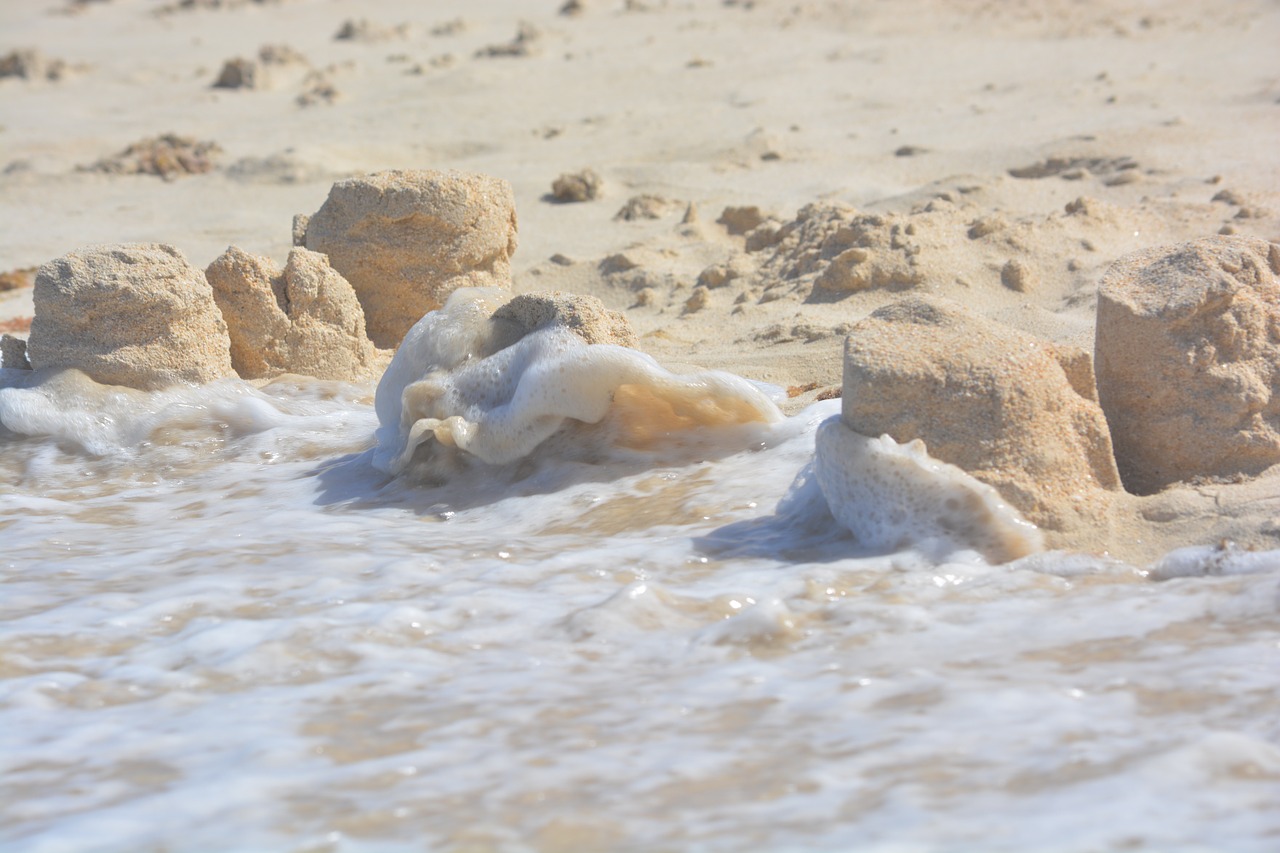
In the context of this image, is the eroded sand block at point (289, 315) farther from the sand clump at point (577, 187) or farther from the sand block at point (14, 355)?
the sand clump at point (577, 187)

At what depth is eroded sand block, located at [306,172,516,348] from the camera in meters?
4.82

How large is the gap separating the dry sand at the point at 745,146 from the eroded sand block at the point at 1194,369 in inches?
5.5

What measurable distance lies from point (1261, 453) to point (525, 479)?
1813mm

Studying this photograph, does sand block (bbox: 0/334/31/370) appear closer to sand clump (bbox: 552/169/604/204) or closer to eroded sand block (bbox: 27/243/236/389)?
eroded sand block (bbox: 27/243/236/389)

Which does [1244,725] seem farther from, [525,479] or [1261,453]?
[525,479]

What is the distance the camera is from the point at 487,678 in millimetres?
2465

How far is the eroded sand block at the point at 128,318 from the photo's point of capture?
169 inches

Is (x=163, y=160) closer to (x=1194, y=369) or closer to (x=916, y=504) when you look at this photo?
(x=916, y=504)

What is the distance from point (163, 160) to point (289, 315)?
3.98 meters

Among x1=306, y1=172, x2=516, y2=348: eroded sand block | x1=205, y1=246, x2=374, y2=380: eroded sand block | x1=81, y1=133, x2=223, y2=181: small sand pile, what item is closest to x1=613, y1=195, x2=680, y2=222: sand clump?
Answer: x1=306, y1=172, x2=516, y2=348: eroded sand block

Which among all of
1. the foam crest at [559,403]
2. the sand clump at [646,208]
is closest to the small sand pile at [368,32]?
the sand clump at [646,208]

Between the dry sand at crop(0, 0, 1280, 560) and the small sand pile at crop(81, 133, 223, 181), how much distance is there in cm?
2

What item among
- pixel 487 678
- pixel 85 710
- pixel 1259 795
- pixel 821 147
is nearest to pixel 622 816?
pixel 487 678

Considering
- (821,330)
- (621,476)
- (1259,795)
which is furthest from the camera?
(821,330)
